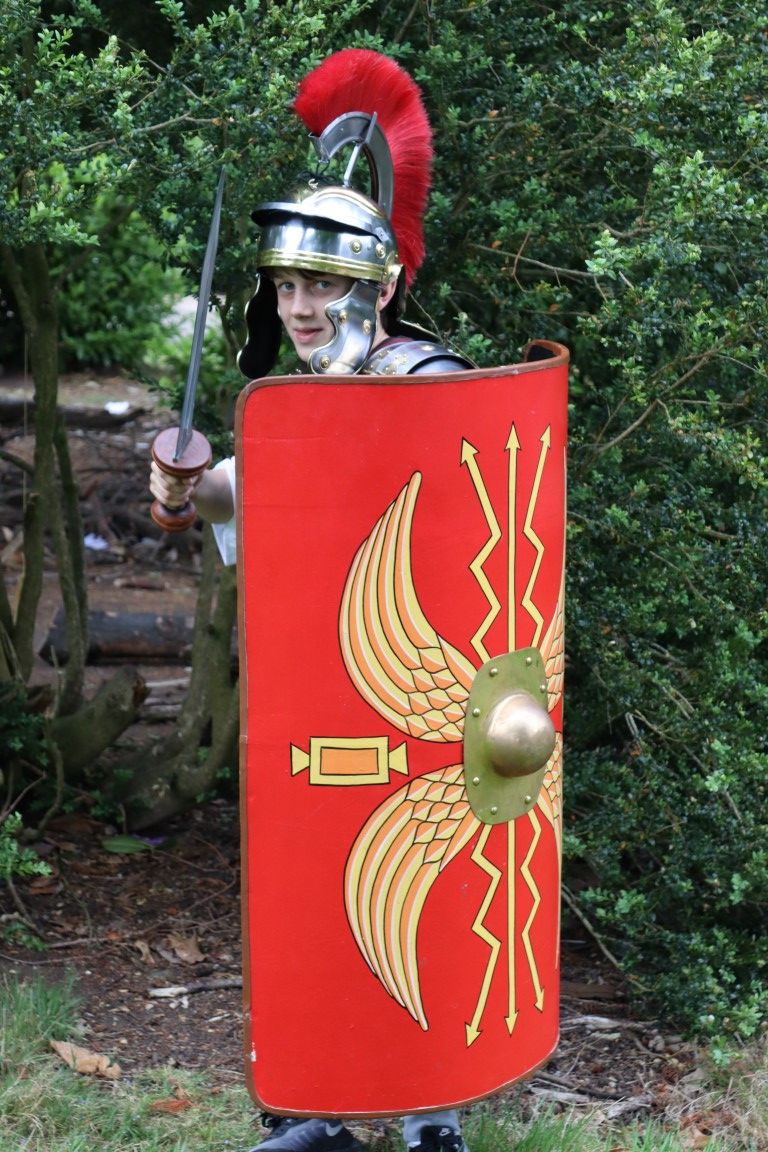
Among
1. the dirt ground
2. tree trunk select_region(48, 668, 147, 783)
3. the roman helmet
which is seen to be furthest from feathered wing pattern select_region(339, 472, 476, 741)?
tree trunk select_region(48, 668, 147, 783)

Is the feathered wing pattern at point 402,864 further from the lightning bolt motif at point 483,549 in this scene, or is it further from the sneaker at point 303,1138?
the sneaker at point 303,1138

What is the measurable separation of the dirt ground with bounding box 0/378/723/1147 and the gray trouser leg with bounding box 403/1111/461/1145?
31 cm

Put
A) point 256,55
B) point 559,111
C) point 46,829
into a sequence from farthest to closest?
point 46,829, point 559,111, point 256,55

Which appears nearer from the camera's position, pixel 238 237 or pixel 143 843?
pixel 238 237

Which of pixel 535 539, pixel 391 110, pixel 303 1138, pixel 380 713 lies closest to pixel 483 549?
pixel 535 539

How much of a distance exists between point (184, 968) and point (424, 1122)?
1018mm

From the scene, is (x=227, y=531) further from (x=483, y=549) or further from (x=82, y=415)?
(x=82, y=415)

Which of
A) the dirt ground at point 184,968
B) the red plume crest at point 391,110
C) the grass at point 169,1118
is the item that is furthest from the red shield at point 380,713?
the dirt ground at point 184,968

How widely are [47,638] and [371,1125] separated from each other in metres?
2.44

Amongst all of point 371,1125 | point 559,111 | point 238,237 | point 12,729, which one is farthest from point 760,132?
point 12,729

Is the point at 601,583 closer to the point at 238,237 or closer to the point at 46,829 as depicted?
the point at 238,237

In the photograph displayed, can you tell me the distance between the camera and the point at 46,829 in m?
3.89

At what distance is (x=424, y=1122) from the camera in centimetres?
255

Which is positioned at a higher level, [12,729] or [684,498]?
[684,498]
